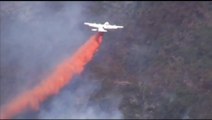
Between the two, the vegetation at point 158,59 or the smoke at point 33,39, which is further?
the smoke at point 33,39

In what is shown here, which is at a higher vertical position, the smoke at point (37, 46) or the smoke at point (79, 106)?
the smoke at point (37, 46)

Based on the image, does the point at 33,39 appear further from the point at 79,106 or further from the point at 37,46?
the point at 79,106

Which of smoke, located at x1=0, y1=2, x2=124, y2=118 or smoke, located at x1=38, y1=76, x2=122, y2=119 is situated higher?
smoke, located at x1=0, y1=2, x2=124, y2=118

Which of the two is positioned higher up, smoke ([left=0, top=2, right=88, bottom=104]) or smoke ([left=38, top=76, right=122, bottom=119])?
smoke ([left=0, top=2, right=88, bottom=104])

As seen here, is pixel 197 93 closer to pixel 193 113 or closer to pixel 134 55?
pixel 193 113

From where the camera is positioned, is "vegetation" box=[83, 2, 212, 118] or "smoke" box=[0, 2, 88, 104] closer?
"vegetation" box=[83, 2, 212, 118]

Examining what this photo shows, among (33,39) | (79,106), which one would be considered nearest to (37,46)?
(33,39)

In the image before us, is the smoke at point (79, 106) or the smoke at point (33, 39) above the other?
the smoke at point (33, 39)

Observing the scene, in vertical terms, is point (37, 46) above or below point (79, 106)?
above

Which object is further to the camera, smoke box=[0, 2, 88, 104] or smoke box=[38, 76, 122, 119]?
smoke box=[0, 2, 88, 104]
